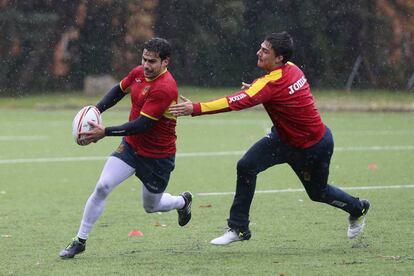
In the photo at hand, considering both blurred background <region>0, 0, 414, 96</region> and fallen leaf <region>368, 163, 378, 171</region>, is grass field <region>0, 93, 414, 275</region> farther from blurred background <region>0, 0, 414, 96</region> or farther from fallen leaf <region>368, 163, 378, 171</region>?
blurred background <region>0, 0, 414, 96</region>

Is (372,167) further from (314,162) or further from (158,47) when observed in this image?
(158,47)

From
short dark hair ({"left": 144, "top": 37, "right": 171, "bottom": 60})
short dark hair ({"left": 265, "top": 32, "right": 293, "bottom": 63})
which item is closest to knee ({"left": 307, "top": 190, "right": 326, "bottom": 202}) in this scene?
short dark hair ({"left": 265, "top": 32, "right": 293, "bottom": 63})

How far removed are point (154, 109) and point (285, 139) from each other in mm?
1215

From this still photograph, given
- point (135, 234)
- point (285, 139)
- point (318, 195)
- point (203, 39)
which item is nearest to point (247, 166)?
point (285, 139)

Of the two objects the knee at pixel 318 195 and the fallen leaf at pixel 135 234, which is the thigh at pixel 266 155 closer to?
the knee at pixel 318 195

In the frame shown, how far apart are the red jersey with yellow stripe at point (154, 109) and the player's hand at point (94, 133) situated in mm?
380

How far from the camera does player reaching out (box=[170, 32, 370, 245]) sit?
28.8 feet

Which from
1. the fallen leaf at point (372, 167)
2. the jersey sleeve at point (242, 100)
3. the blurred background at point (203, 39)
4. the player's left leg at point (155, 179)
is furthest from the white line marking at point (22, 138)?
the jersey sleeve at point (242, 100)

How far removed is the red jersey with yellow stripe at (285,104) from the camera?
849 centimetres

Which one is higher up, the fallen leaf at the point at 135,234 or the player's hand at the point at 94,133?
the player's hand at the point at 94,133

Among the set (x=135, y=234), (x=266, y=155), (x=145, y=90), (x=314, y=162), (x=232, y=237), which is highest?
(x=145, y=90)

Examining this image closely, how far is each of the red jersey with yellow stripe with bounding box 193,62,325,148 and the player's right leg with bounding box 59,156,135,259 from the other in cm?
107

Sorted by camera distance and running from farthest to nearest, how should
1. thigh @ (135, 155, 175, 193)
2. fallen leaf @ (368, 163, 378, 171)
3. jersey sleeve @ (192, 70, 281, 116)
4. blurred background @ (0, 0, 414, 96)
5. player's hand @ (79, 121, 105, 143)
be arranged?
blurred background @ (0, 0, 414, 96)
fallen leaf @ (368, 163, 378, 171)
thigh @ (135, 155, 175, 193)
player's hand @ (79, 121, 105, 143)
jersey sleeve @ (192, 70, 281, 116)

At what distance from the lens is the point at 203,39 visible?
29609mm
